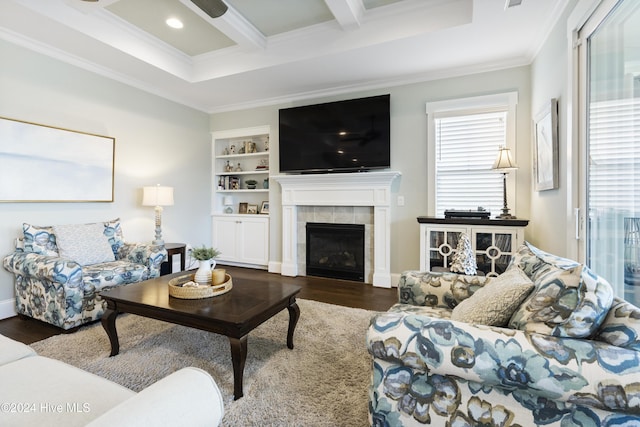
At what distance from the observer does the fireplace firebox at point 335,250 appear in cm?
408

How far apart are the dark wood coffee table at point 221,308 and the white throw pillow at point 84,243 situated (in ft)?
3.59

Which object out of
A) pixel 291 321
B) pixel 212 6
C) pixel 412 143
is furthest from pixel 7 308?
pixel 412 143

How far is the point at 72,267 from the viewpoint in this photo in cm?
240

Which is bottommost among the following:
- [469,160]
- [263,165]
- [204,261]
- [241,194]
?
[204,261]

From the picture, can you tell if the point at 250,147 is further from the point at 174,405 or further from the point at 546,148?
the point at 174,405

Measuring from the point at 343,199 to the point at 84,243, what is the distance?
290 centimetres

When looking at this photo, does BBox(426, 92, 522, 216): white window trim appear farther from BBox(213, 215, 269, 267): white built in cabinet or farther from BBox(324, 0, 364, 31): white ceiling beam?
BBox(213, 215, 269, 267): white built in cabinet

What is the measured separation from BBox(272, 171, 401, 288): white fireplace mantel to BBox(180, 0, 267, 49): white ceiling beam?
1691 millimetres

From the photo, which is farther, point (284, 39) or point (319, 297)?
point (319, 297)

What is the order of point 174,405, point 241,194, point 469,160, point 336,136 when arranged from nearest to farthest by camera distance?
point 174,405 < point 469,160 < point 336,136 < point 241,194

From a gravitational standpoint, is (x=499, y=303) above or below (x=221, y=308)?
above

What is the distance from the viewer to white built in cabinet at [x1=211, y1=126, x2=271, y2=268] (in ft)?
15.6

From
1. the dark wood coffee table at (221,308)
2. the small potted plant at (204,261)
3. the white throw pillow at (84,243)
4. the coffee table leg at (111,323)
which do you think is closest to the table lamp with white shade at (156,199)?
the white throw pillow at (84,243)

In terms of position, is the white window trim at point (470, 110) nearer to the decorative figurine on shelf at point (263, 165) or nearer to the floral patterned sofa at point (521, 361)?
the floral patterned sofa at point (521, 361)
